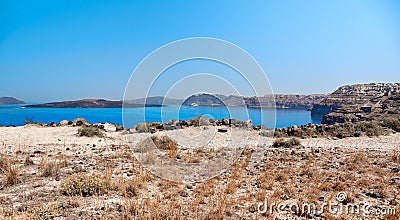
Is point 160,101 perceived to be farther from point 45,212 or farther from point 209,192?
point 45,212

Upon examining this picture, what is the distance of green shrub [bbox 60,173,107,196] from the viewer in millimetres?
4789

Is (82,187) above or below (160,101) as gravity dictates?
below

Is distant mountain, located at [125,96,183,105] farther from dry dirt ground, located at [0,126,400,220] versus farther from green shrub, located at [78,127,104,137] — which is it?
green shrub, located at [78,127,104,137]

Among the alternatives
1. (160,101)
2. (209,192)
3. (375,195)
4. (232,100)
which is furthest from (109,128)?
(375,195)

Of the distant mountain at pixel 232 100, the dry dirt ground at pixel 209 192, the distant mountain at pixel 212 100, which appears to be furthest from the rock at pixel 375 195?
the distant mountain at pixel 212 100

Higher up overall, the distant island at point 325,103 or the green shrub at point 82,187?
the distant island at point 325,103

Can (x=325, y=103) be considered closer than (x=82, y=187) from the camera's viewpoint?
No

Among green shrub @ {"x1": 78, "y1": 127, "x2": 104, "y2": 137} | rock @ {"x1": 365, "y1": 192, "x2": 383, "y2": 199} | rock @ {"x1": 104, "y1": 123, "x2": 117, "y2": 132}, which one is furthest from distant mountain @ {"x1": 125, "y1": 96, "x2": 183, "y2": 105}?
rock @ {"x1": 104, "y1": 123, "x2": 117, "y2": 132}

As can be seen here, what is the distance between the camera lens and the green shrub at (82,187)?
4789 mm

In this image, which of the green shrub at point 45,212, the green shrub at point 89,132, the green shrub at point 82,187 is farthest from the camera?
the green shrub at point 89,132

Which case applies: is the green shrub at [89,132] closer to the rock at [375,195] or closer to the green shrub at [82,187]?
the green shrub at [82,187]

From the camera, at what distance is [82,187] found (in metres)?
4.87

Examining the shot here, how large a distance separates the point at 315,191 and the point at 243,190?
145 centimetres

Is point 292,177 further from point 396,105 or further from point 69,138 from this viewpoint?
point 396,105
